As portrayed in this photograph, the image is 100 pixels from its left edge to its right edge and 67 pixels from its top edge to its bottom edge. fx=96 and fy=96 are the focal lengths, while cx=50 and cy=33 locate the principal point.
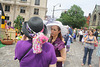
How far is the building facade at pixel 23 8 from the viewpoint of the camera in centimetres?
Answer: 2469

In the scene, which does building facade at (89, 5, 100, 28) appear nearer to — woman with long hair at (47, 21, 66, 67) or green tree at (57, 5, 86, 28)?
green tree at (57, 5, 86, 28)

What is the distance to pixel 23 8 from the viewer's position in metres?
25.6

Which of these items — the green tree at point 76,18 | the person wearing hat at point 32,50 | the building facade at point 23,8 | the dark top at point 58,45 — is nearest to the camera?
the person wearing hat at point 32,50

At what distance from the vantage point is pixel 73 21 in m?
42.3

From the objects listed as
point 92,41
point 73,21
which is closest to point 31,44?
point 92,41

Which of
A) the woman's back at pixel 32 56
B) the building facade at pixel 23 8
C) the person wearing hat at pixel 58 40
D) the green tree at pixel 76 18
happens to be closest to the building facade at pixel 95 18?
the green tree at pixel 76 18

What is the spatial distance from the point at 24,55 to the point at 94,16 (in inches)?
2457

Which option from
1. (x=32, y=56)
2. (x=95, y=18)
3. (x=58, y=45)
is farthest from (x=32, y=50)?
(x=95, y=18)

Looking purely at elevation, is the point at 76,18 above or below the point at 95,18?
below

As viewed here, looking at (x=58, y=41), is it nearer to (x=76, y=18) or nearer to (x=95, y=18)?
(x=76, y=18)

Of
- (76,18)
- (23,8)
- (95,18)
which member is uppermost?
(95,18)

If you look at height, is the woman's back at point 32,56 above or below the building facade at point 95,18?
below

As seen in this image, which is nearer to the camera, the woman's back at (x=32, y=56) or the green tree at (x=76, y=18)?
the woman's back at (x=32, y=56)

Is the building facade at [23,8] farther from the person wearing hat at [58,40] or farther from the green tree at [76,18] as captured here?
the person wearing hat at [58,40]
